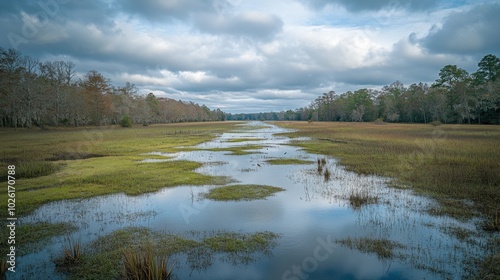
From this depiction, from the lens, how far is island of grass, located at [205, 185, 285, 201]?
15.1m

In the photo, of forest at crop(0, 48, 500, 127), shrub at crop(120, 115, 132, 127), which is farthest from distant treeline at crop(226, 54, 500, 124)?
shrub at crop(120, 115, 132, 127)

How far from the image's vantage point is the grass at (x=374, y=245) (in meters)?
8.84

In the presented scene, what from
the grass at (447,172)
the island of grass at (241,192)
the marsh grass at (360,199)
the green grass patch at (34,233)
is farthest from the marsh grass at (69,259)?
the grass at (447,172)

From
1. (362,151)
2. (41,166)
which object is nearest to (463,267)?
(362,151)

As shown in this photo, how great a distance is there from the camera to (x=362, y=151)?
3066cm

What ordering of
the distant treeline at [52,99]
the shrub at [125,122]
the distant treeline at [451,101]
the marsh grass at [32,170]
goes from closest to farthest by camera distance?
the marsh grass at [32,170] < the distant treeline at [52,99] < the distant treeline at [451,101] < the shrub at [125,122]

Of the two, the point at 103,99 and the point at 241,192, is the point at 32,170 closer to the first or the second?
the point at 241,192

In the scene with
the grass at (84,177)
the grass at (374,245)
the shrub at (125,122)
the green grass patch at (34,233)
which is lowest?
the grass at (374,245)

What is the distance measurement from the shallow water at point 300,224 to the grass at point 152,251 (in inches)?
14.5

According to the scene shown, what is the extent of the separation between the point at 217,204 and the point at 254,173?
25.2 ft

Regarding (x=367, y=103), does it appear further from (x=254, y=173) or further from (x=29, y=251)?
(x=29, y=251)

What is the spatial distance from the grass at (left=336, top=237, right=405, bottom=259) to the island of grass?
603 centimetres

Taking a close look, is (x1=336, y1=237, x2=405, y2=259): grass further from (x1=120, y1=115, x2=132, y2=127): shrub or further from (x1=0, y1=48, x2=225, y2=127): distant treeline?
(x1=120, y1=115, x2=132, y2=127): shrub

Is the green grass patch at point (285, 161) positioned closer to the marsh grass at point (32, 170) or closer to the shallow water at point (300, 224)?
the shallow water at point (300, 224)
